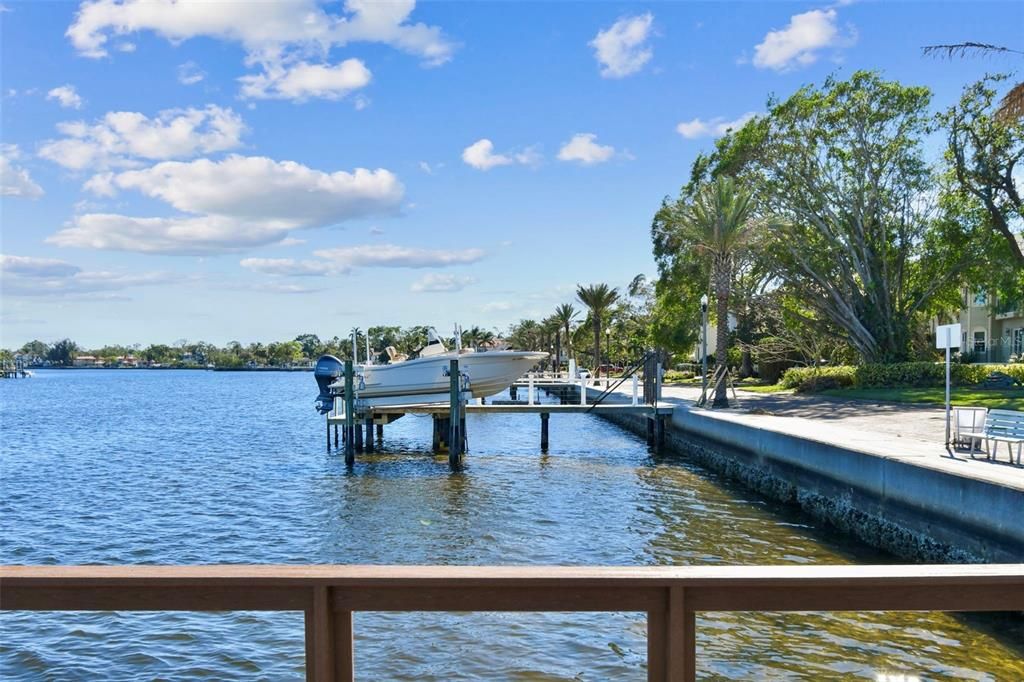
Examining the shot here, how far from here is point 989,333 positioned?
164ft

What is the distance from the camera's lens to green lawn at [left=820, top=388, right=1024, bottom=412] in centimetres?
2192

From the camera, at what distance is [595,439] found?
29.0m

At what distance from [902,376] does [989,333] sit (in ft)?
87.3

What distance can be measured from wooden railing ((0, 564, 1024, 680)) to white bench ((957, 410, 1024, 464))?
428 inches

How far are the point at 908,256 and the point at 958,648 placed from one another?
29.2m

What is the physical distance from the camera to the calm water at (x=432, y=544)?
7.61 m

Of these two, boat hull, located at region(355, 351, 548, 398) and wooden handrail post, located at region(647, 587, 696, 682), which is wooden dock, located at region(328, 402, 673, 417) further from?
wooden handrail post, located at region(647, 587, 696, 682)

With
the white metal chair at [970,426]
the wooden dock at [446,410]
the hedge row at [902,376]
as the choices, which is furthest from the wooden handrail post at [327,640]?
the hedge row at [902,376]

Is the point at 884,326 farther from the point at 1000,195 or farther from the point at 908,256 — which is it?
the point at 1000,195

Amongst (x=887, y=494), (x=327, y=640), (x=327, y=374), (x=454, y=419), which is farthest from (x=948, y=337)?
(x=327, y=374)

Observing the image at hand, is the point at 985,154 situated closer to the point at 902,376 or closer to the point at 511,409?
the point at 902,376

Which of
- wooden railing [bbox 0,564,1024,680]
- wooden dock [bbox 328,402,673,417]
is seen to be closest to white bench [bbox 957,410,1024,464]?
wooden railing [bbox 0,564,1024,680]

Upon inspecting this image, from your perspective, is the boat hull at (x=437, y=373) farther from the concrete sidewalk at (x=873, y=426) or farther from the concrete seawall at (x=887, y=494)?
the concrete seawall at (x=887, y=494)

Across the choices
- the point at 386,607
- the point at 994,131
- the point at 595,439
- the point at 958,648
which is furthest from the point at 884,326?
the point at 386,607
